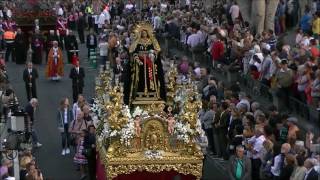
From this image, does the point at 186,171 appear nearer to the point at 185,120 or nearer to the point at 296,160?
the point at 185,120

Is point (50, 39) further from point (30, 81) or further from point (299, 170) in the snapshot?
point (299, 170)

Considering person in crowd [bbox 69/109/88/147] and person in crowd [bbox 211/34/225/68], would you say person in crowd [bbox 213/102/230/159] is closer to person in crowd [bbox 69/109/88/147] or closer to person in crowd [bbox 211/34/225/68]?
person in crowd [bbox 69/109/88/147]

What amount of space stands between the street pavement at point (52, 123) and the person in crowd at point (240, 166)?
94.8 inches

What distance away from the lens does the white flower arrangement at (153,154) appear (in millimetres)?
18516

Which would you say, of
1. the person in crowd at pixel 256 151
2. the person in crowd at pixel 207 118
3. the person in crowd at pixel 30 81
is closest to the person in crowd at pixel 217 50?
the person in crowd at pixel 30 81

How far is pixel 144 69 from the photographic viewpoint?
1962 cm

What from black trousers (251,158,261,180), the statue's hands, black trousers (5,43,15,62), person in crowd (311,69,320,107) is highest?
black trousers (5,43,15,62)

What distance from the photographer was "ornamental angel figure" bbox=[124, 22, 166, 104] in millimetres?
→ 19562

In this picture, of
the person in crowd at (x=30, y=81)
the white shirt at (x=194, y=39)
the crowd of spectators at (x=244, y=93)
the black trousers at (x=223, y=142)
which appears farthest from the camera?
the white shirt at (x=194, y=39)

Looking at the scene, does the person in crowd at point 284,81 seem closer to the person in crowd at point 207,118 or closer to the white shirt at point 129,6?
the person in crowd at point 207,118

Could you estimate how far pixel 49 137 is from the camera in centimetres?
2523

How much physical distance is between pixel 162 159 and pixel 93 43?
17.7 m

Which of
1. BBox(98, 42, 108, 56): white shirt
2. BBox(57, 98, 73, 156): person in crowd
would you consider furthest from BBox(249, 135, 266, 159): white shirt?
BBox(98, 42, 108, 56): white shirt

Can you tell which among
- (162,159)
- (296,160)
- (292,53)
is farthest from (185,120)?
(292,53)
